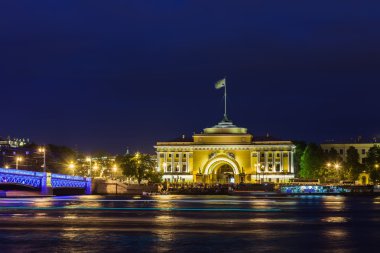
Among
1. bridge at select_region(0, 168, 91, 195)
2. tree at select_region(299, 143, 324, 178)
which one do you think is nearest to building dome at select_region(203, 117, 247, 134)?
tree at select_region(299, 143, 324, 178)

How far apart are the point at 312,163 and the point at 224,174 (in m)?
24.5

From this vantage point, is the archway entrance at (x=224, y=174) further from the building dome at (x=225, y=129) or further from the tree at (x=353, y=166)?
the tree at (x=353, y=166)

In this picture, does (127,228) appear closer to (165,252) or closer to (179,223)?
(179,223)

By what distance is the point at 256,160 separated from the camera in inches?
7185

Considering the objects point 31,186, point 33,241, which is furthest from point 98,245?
point 31,186

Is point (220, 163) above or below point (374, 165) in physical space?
above

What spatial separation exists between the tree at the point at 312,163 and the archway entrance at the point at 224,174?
18.8 meters

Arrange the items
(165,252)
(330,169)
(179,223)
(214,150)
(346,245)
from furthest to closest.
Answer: (214,150)
(330,169)
(179,223)
(346,245)
(165,252)

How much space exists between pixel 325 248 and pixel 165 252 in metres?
7.06

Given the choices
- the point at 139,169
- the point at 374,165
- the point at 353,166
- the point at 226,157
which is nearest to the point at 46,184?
the point at 139,169

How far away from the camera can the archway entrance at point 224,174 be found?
188 metres

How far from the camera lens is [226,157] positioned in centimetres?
18312

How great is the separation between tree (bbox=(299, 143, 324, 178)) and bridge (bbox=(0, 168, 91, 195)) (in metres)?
62.6

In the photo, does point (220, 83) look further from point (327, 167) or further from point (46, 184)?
point (46, 184)
